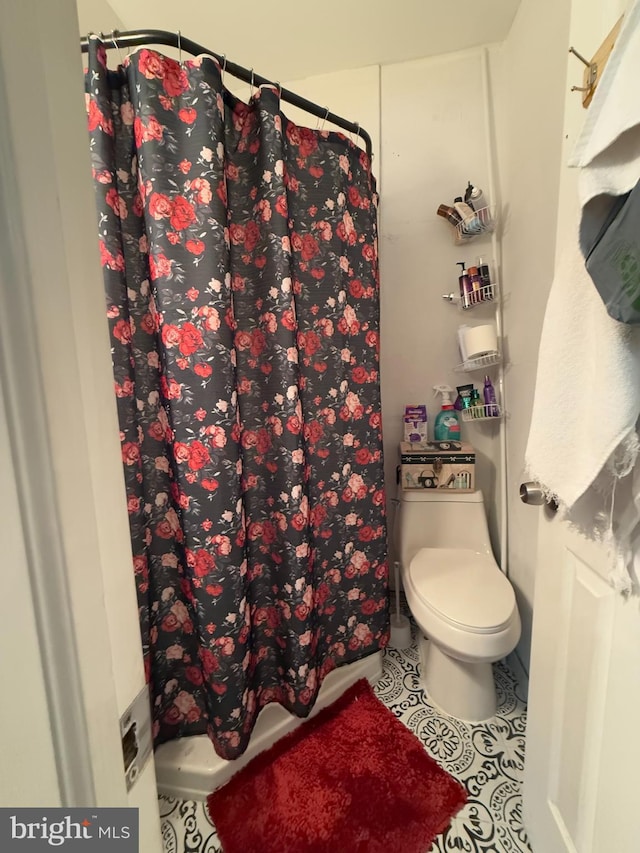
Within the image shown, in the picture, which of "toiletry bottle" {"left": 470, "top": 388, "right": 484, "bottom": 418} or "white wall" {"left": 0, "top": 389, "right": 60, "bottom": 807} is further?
"toiletry bottle" {"left": 470, "top": 388, "right": 484, "bottom": 418}

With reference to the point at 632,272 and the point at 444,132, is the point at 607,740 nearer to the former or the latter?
the point at 632,272

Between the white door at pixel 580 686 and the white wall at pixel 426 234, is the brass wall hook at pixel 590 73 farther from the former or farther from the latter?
the white wall at pixel 426 234

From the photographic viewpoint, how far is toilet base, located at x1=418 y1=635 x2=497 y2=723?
4.07 ft

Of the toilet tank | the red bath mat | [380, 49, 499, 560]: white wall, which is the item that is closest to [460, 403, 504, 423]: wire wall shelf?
[380, 49, 499, 560]: white wall

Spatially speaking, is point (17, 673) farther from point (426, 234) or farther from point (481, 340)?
point (426, 234)

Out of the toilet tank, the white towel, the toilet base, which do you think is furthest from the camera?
the toilet tank

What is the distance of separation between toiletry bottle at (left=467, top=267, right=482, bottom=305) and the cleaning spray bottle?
39 centimetres

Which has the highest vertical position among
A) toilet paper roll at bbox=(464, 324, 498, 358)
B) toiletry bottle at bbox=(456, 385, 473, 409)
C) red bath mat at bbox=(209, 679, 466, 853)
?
toilet paper roll at bbox=(464, 324, 498, 358)

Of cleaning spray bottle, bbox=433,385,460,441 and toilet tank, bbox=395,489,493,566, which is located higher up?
cleaning spray bottle, bbox=433,385,460,441

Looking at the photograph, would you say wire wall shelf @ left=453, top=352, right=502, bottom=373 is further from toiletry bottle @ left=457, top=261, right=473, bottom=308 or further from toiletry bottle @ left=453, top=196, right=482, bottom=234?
toiletry bottle @ left=453, top=196, right=482, bottom=234

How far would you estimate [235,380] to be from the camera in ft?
3.22

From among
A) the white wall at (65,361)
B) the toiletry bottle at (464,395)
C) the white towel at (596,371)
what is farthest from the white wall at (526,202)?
the white wall at (65,361)

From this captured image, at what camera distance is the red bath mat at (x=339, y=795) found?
94 cm

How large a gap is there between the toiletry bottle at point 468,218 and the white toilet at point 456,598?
3.60 ft
